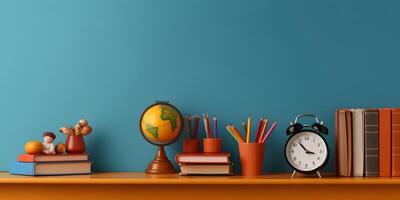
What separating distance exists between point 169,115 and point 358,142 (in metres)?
0.65

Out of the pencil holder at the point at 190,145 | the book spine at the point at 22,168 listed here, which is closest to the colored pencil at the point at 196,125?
the pencil holder at the point at 190,145

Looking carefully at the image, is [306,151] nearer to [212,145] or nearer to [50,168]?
[212,145]

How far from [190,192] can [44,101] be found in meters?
0.71

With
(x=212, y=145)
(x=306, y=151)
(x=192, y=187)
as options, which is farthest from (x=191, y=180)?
(x=306, y=151)

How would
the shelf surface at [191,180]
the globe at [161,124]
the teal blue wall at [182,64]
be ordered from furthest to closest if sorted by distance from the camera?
1. the teal blue wall at [182,64]
2. the globe at [161,124]
3. the shelf surface at [191,180]

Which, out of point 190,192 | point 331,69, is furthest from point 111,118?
point 331,69

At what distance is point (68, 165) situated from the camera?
2.15m

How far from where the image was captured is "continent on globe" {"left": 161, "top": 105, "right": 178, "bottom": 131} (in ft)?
7.00

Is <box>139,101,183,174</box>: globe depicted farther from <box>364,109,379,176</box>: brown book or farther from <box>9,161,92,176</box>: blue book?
<box>364,109,379,176</box>: brown book

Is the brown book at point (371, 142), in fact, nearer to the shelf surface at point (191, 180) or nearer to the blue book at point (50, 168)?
the shelf surface at point (191, 180)

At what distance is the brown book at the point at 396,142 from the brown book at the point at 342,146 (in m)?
0.14

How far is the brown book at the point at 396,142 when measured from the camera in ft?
6.62

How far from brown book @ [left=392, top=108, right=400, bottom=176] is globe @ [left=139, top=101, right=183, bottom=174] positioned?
73cm

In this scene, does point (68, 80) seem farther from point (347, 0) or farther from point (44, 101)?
point (347, 0)
